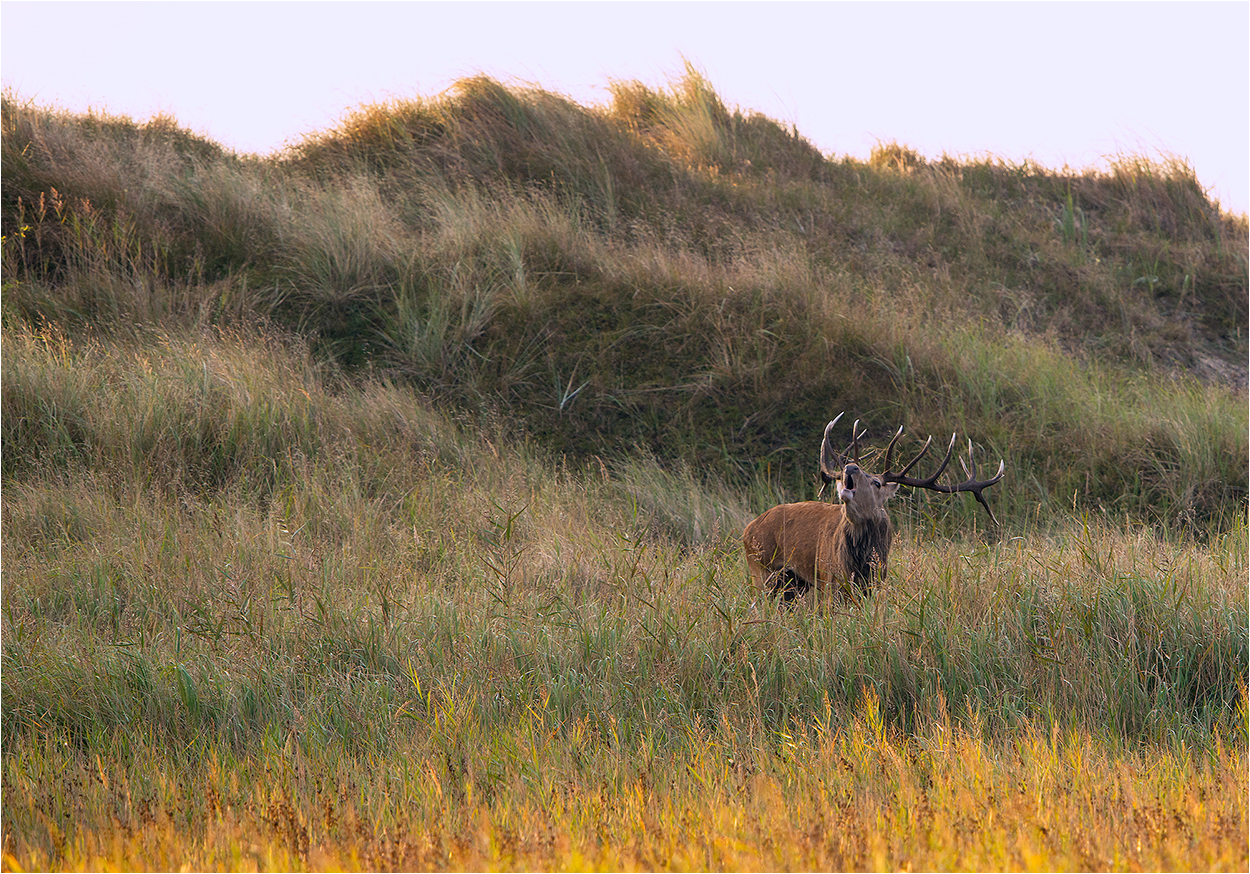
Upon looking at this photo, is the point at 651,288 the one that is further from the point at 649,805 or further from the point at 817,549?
the point at 649,805

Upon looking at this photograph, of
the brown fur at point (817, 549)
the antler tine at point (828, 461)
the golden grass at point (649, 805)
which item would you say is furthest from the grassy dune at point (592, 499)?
the antler tine at point (828, 461)

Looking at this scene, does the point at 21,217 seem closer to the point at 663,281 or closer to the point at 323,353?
the point at 323,353

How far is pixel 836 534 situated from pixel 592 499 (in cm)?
255

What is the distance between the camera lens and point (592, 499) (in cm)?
702

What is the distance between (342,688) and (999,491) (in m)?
5.75

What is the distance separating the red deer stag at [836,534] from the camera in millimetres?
4660

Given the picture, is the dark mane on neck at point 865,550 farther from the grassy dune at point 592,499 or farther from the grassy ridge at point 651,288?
the grassy ridge at point 651,288

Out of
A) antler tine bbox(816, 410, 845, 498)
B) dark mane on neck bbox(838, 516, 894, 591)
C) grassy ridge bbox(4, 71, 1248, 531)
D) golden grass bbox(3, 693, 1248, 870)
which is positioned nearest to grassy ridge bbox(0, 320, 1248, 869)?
golden grass bbox(3, 693, 1248, 870)

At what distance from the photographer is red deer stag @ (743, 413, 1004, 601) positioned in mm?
4660

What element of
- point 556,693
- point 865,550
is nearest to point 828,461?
point 865,550

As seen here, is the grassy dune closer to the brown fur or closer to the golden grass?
the golden grass

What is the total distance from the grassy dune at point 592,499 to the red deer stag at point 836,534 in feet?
0.77

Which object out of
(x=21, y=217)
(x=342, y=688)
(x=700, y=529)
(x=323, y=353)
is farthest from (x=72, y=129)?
(x=342, y=688)

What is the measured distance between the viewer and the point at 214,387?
7.30m
